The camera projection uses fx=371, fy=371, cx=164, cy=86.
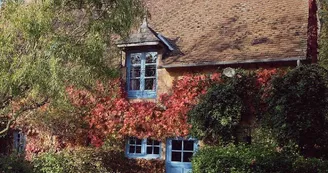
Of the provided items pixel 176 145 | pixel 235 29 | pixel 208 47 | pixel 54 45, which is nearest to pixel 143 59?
Result: pixel 208 47

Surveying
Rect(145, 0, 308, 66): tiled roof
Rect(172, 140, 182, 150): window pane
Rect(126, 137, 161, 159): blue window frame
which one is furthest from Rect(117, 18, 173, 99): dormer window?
Rect(172, 140, 182, 150): window pane

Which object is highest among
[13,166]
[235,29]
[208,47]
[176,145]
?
[235,29]

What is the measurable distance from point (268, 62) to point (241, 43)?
61.2 inches

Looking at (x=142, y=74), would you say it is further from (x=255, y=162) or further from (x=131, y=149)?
(x=255, y=162)

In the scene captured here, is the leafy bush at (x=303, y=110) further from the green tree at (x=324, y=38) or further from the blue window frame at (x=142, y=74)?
the green tree at (x=324, y=38)

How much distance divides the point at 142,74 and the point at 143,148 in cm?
294

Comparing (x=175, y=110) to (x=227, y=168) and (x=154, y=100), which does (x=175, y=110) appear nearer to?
(x=154, y=100)

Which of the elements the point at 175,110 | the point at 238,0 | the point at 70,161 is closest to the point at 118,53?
the point at 175,110

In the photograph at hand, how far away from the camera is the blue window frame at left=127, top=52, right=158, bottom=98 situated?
1479cm

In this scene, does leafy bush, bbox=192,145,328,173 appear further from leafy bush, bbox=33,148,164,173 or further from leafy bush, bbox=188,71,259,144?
leafy bush, bbox=33,148,164,173

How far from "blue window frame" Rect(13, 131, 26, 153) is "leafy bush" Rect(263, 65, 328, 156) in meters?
11.7

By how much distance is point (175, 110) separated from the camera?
13.4 meters

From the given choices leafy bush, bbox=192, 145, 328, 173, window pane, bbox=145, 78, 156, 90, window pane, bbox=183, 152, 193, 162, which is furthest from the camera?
window pane, bbox=145, 78, 156, 90

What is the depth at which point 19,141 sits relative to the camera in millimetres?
17891
